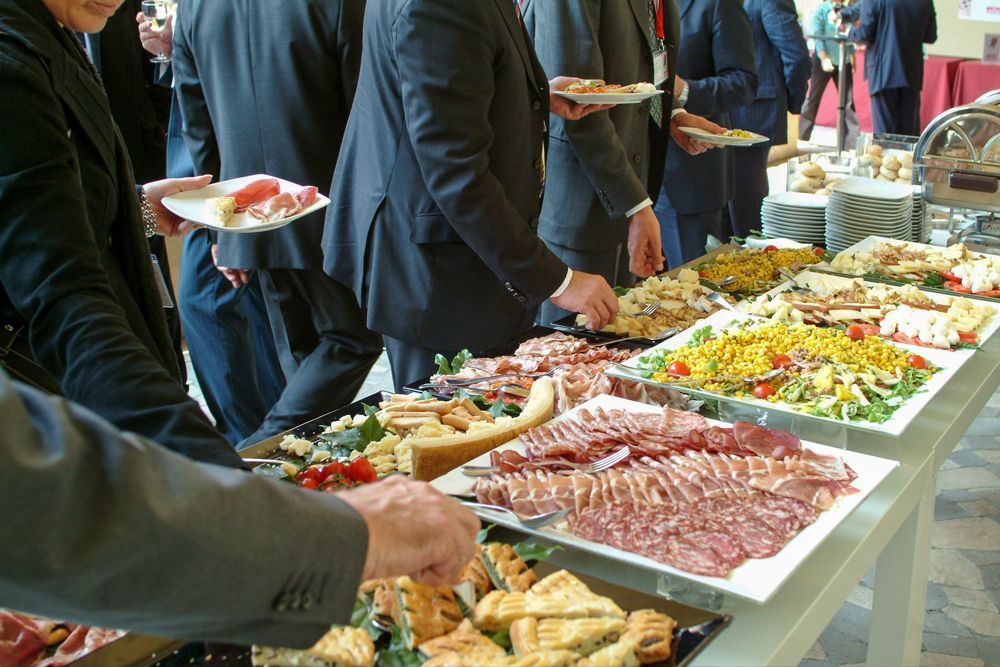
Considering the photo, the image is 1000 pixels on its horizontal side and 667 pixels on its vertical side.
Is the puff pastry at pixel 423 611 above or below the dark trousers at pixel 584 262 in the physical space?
above

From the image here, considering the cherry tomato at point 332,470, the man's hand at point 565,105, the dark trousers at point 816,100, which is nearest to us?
the cherry tomato at point 332,470

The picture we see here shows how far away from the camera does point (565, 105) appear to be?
2.60 metres

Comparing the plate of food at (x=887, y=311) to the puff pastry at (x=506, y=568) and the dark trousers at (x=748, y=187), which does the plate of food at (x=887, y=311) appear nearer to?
the puff pastry at (x=506, y=568)

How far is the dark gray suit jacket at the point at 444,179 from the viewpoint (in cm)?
200

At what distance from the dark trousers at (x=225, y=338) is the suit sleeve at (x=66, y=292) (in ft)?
6.42

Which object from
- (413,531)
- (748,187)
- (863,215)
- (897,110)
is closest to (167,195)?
(413,531)

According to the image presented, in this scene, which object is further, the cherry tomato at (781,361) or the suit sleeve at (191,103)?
the suit sleeve at (191,103)

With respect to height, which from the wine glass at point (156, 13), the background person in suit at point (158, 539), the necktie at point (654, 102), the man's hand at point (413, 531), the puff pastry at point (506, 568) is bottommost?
the puff pastry at point (506, 568)

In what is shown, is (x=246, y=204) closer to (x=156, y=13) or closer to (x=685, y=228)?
(x=156, y=13)

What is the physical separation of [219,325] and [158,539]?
2742 mm

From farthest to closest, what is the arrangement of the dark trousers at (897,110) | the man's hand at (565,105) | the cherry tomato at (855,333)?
1. the dark trousers at (897,110)
2. the man's hand at (565,105)
3. the cherry tomato at (855,333)

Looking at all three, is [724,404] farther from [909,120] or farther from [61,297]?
[909,120]

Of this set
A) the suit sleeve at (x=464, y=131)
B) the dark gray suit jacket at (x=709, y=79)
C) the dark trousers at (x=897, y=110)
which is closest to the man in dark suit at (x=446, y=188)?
the suit sleeve at (x=464, y=131)

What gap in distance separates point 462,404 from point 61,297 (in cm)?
68
